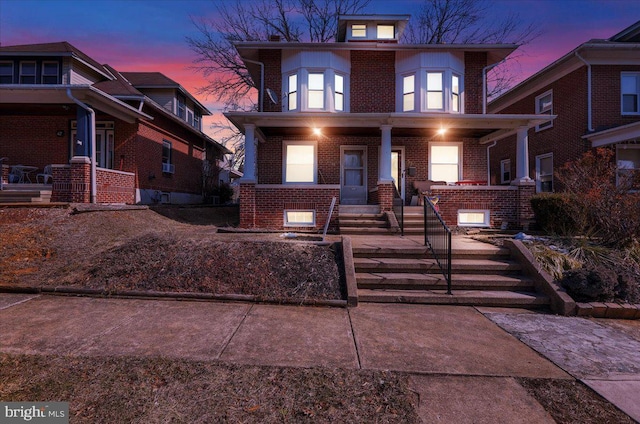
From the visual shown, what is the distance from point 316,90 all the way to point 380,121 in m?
3.53

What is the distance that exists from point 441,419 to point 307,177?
10.9 m

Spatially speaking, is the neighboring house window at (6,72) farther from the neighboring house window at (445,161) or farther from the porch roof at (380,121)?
the neighboring house window at (445,161)

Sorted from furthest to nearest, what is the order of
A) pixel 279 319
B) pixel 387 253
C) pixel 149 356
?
pixel 387 253, pixel 279 319, pixel 149 356

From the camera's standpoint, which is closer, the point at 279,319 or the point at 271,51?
the point at 279,319

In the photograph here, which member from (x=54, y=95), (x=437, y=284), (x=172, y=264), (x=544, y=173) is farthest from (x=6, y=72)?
(x=544, y=173)

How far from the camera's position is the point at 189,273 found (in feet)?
17.9

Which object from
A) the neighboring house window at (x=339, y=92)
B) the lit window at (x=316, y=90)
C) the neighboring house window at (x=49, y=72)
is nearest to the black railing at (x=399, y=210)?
the neighboring house window at (x=339, y=92)

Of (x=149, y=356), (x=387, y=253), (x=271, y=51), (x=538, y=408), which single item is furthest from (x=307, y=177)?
(x=538, y=408)

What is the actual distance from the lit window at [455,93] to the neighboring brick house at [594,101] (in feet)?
18.2

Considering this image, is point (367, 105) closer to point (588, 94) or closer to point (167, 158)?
point (588, 94)

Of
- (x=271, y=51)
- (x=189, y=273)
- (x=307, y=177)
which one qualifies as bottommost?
(x=189, y=273)

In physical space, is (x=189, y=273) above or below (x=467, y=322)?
above

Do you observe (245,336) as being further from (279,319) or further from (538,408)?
(538,408)

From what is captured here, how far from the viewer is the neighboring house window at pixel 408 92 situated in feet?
42.3
